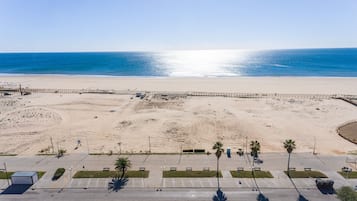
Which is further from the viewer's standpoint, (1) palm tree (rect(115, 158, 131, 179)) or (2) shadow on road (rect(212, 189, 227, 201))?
(1) palm tree (rect(115, 158, 131, 179))

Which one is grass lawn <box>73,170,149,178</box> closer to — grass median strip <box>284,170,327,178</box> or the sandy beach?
the sandy beach

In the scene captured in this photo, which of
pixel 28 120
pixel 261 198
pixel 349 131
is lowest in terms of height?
pixel 261 198

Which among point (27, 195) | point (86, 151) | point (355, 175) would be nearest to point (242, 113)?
point (355, 175)

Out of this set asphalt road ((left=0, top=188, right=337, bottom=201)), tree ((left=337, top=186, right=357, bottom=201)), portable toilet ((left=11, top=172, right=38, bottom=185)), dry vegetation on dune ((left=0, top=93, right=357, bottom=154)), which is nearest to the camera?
tree ((left=337, top=186, right=357, bottom=201))

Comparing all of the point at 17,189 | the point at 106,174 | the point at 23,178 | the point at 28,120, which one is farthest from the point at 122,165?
the point at 28,120

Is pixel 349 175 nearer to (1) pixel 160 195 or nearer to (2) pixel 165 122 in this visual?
(1) pixel 160 195

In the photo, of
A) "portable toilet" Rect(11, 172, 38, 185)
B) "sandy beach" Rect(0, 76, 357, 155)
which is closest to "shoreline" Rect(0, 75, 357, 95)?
"sandy beach" Rect(0, 76, 357, 155)

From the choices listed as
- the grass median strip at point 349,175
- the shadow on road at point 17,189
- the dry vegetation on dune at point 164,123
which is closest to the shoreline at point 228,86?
the dry vegetation on dune at point 164,123
